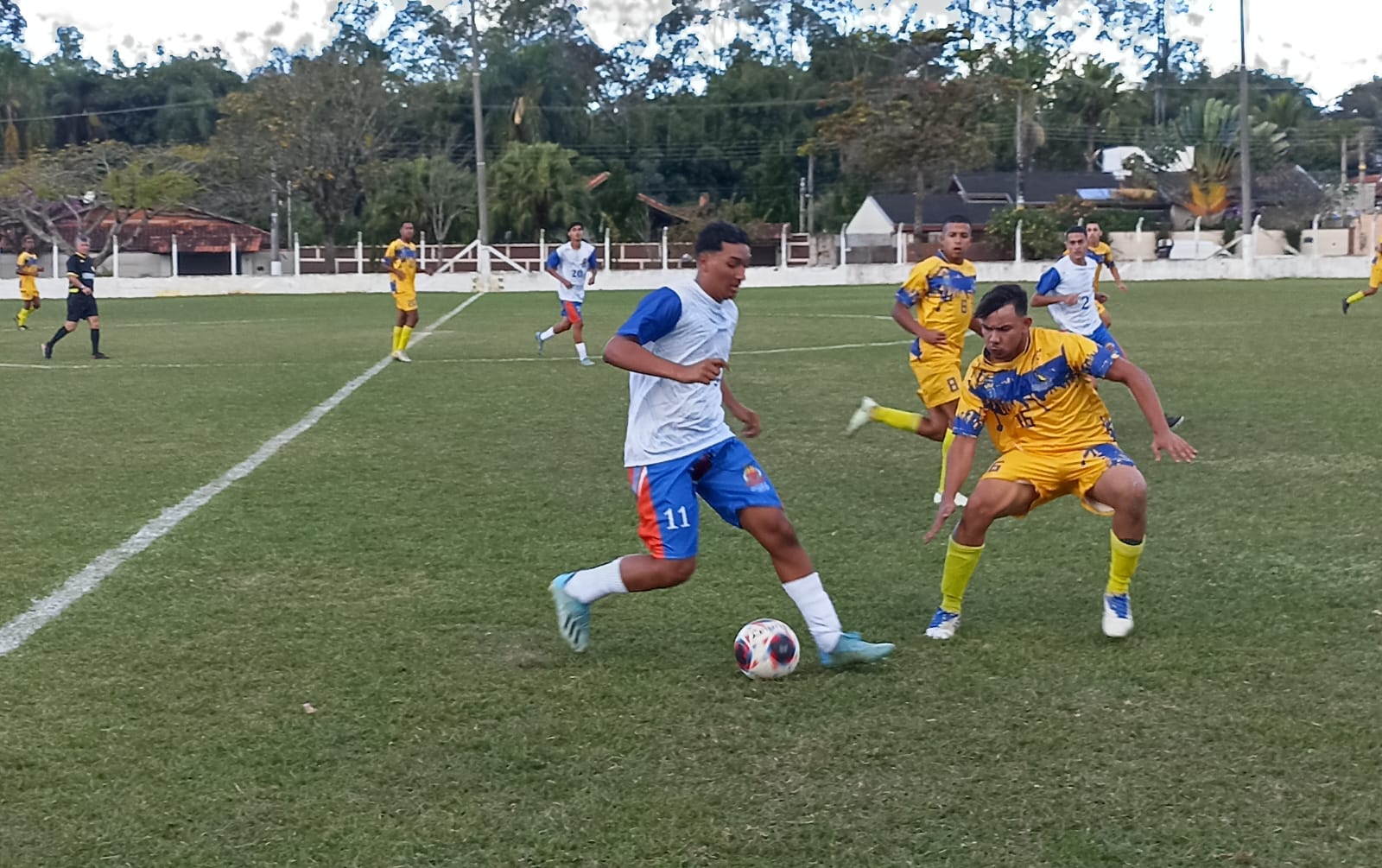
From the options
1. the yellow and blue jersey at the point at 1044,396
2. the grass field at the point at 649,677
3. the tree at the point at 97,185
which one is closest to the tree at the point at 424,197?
the tree at the point at 97,185

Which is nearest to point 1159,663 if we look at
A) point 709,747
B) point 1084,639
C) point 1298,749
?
point 1084,639

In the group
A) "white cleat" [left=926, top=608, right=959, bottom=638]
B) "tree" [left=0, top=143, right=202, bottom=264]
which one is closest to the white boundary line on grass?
"white cleat" [left=926, top=608, right=959, bottom=638]

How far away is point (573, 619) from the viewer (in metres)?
5.55

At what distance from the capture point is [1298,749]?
4.41m

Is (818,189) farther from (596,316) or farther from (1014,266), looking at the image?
(596,316)

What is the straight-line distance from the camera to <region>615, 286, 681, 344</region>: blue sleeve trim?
203 inches

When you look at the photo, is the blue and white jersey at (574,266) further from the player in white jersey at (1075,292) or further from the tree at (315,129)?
the tree at (315,129)

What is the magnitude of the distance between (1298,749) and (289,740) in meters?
3.07

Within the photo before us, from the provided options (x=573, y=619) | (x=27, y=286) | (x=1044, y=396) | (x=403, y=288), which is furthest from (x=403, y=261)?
(x=1044, y=396)

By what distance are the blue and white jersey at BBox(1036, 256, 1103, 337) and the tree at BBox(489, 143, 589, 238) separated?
46612 millimetres

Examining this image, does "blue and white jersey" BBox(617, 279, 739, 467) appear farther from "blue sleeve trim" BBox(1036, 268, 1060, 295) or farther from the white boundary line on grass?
"blue sleeve trim" BBox(1036, 268, 1060, 295)

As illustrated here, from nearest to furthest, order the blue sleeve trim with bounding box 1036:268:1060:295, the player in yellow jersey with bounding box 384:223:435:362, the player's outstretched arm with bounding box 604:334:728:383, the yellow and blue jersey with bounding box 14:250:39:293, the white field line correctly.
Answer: the player's outstretched arm with bounding box 604:334:728:383, the blue sleeve trim with bounding box 1036:268:1060:295, the white field line, the player in yellow jersey with bounding box 384:223:435:362, the yellow and blue jersey with bounding box 14:250:39:293

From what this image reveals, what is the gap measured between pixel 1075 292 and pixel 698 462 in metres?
7.59

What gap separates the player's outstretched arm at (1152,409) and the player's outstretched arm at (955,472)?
23.2 inches
